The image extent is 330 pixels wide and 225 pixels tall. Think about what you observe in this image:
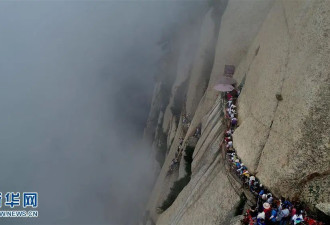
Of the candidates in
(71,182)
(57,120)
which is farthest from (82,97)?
(71,182)

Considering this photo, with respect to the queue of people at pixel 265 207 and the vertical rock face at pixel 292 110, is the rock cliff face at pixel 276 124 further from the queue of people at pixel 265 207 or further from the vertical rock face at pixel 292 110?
the queue of people at pixel 265 207

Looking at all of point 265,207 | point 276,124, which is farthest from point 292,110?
point 265,207

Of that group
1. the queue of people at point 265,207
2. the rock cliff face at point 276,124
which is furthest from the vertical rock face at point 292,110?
the queue of people at point 265,207

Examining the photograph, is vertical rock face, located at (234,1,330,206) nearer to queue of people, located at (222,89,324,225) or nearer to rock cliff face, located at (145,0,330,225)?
rock cliff face, located at (145,0,330,225)

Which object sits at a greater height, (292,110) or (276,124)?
(292,110)

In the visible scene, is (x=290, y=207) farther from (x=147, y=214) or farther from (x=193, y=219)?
(x=147, y=214)

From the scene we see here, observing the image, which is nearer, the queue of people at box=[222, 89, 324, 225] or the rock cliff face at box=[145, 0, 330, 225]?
the queue of people at box=[222, 89, 324, 225]

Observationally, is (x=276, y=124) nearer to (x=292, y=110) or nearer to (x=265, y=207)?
(x=292, y=110)

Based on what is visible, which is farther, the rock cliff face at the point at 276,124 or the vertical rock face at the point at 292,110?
the rock cliff face at the point at 276,124

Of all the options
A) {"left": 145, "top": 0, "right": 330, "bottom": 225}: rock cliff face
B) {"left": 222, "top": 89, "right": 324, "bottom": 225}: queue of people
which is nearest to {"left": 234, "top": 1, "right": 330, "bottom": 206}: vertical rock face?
{"left": 145, "top": 0, "right": 330, "bottom": 225}: rock cliff face

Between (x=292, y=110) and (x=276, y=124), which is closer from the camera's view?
(x=292, y=110)

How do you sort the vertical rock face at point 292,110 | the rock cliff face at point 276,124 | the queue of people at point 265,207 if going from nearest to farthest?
the queue of people at point 265,207, the vertical rock face at point 292,110, the rock cliff face at point 276,124
